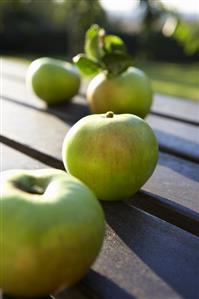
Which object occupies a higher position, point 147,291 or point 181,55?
point 147,291

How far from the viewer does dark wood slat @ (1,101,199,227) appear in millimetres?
724

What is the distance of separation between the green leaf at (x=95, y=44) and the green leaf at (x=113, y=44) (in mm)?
15

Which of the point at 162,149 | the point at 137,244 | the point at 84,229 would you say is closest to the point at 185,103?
the point at 162,149

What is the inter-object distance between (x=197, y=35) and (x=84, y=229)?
3.88 m

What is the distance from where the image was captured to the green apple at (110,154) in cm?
65

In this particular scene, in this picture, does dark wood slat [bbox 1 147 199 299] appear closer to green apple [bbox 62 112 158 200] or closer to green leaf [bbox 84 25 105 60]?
green apple [bbox 62 112 158 200]

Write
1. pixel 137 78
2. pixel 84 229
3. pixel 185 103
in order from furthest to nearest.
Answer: pixel 185 103 < pixel 137 78 < pixel 84 229

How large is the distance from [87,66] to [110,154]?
1.75 feet

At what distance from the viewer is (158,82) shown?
672 cm

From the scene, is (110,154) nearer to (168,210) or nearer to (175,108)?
(168,210)

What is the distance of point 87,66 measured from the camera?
1.14 m

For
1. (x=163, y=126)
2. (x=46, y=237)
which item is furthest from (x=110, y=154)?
(x=163, y=126)

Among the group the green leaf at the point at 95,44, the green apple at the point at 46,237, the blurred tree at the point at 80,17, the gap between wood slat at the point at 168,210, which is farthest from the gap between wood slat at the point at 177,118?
the blurred tree at the point at 80,17

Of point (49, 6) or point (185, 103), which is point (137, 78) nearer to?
point (185, 103)
